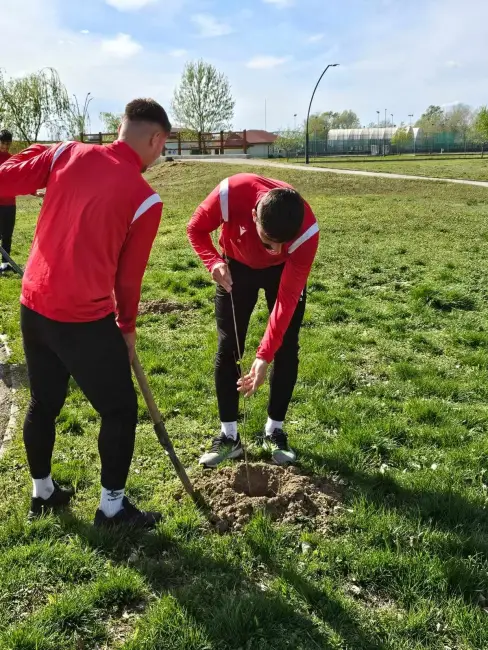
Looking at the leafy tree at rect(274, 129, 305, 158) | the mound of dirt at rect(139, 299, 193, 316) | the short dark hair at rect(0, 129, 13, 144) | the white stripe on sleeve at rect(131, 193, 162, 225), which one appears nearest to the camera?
the white stripe on sleeve at rect(131, 193, 162, 225)

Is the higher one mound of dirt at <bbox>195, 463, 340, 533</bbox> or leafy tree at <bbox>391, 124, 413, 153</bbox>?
leafy tree at <bbox>391, 124, 413, 153</bbox>

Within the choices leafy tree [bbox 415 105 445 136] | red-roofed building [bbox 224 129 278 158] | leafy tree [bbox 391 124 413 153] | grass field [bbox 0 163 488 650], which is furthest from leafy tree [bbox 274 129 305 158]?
grass field [bbox 0 163 488 650]

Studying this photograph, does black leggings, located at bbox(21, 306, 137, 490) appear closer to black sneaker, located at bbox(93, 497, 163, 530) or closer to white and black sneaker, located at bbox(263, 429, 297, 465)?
black sneaker, located at bbox(93, 497, 163, 530)

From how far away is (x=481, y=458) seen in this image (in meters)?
3.99

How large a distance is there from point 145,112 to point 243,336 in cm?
171

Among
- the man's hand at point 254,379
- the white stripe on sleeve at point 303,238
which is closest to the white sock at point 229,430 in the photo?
the man's hand at point 254,379

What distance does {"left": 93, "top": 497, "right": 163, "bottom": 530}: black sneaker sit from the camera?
3.16m

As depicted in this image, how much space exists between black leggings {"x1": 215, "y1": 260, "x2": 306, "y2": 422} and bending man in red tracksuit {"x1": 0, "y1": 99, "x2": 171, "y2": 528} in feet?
3.17

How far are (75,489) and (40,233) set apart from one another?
1.73 metres

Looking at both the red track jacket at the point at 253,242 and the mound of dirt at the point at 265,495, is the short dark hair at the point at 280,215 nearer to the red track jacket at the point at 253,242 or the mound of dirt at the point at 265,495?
the red track jacket at the point at 253,242

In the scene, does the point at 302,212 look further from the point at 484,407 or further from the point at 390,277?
the point at 390,277

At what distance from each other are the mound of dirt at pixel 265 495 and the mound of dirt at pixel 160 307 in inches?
152

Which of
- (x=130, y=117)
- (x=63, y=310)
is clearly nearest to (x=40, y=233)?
(x=63, y=310)

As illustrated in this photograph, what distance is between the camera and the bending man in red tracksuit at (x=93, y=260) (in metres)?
2.61
